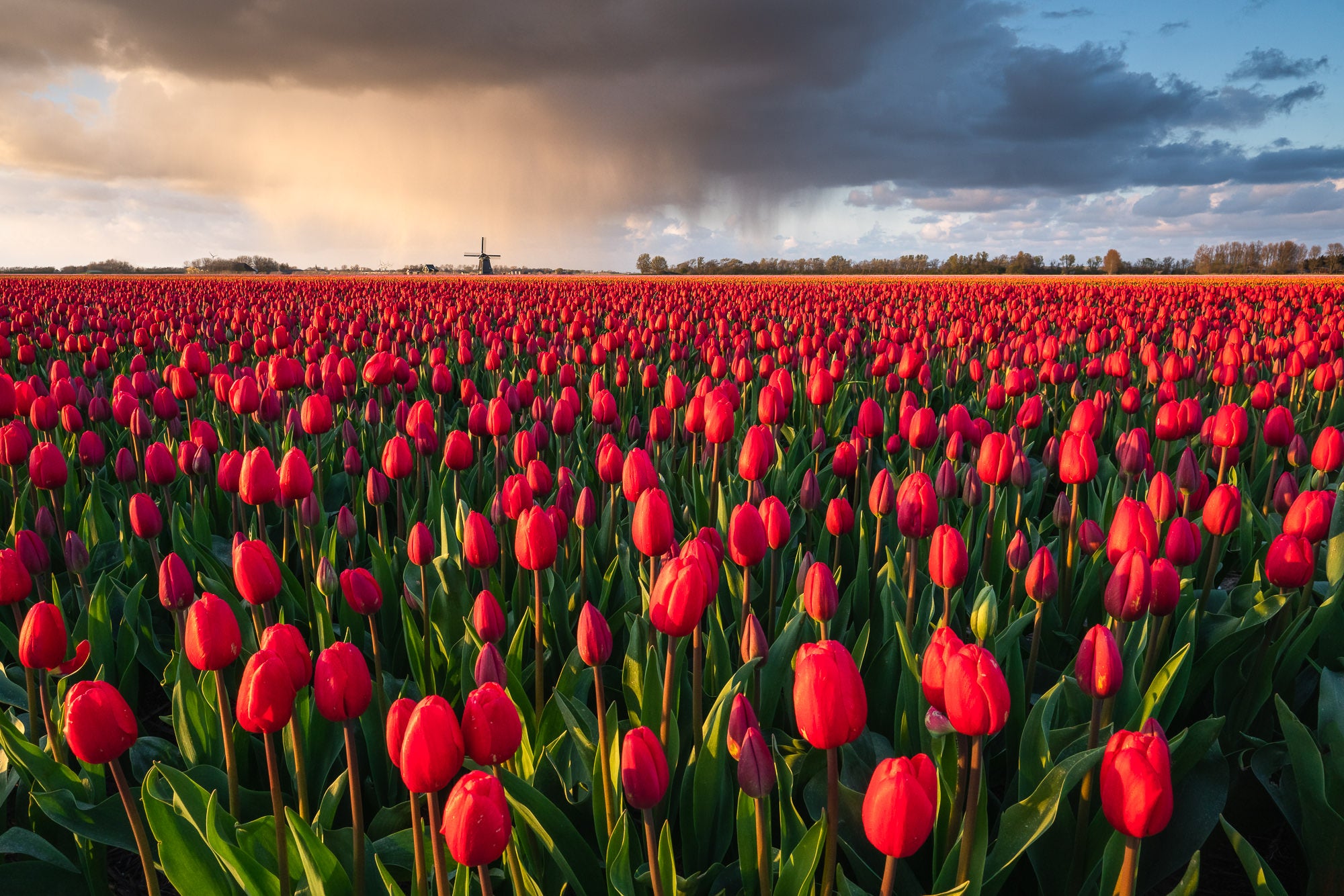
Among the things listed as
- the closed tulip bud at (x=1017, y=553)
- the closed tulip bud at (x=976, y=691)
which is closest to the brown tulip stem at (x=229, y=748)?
the closed tulip bud at (x=976, y=691)

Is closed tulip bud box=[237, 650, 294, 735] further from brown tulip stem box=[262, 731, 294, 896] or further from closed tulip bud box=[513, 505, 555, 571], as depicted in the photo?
closed tulip bud box=[513, 505, 555, 571]

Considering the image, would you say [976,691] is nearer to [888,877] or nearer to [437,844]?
[888,877]

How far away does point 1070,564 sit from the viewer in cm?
308

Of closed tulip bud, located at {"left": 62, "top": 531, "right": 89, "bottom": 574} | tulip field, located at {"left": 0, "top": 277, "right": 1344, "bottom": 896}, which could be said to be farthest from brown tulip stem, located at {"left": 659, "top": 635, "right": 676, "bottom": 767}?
closed tulip bud, located at {"left": 62, "top": 531, "right": 89, "bottom": 574}

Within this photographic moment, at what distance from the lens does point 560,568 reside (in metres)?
3.21

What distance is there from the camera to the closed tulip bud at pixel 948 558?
215cm

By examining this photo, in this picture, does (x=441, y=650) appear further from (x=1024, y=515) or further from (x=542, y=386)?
(x=542, y=386)

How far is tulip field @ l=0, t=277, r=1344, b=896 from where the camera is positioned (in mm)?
1503

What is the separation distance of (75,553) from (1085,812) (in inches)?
128

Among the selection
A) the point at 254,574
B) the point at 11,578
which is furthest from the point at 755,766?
the point at 11,578

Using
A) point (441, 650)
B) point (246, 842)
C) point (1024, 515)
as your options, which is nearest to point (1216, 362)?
point (1024, 515)

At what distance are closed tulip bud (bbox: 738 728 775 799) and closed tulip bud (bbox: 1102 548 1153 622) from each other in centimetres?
114

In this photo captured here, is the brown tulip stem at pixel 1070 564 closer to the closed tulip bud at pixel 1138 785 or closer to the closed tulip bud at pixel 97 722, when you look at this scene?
the closed tulip bud at pixel 1138 785

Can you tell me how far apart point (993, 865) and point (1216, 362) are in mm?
7345
